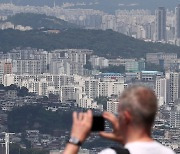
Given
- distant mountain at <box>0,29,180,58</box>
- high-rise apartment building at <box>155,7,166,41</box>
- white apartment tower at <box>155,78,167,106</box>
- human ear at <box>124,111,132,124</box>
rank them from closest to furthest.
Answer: human ear at <box>124,111,132,124</box>
white apartment tower at <box>155,78,167,106</box>
distant mountain at <box>0,29,180,58</box>
high-rise apartment building at <box>155,7,166,41</box>

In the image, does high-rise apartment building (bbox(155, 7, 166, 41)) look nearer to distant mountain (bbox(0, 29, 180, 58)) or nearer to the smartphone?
distant mountain (bbox(0, 29, 180, 58))

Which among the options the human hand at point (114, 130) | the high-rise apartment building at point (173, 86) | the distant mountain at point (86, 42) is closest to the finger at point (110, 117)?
the human hand at point (114, 130)

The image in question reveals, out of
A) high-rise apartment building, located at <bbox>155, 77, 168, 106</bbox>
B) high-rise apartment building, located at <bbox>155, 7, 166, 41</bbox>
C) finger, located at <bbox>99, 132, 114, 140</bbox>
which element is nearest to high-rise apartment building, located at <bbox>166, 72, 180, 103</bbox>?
high-rise apartment building, located at <bbox>155, 77, 168, 106</bbox>

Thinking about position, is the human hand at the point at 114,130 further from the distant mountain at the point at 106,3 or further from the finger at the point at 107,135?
the distant mountain at the point at 106,3

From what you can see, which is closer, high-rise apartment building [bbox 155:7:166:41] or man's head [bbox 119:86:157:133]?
man's head [bbox 119:86:157:133]

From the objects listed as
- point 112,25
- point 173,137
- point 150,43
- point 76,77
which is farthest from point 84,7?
point 173,137

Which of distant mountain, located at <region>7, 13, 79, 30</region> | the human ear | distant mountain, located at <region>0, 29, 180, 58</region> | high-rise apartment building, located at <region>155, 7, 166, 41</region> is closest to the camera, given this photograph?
the human ear

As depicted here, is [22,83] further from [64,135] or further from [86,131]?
[86,131]
